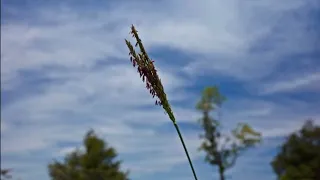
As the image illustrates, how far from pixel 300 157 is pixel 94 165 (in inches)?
613

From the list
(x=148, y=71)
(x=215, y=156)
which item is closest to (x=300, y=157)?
(x=215, y=156)

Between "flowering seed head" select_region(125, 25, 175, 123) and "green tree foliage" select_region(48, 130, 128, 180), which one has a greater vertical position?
"green tree foliage" select_region(48, 130, 128, 180)

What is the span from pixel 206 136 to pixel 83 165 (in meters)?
9.04

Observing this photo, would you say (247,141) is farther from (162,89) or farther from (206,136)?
(162,89)

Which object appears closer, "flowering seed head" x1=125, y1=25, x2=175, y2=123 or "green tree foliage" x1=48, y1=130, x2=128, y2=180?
"flowering seed head" x1=125, y1=25, x2=175, y2=123

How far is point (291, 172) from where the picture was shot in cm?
3841

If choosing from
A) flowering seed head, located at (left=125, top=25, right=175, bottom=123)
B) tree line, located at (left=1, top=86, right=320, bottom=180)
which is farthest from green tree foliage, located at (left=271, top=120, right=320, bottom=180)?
flowering seed head, located at (left=125, top=25, right=175, bottom=123)

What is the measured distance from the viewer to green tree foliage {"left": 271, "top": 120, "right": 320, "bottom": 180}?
126 feet

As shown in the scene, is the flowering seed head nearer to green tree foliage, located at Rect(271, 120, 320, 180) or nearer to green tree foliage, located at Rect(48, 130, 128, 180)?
green tree foliage, located at Rect(48, 130, 128, 180)

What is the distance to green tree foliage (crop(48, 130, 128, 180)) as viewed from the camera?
118ft

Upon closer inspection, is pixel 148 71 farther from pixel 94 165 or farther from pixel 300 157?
pixel 300 157

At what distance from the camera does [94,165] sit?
36969mm

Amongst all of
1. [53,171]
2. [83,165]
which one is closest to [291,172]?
[83,165]

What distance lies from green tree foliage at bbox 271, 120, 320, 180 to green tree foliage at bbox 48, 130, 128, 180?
11969 mm
